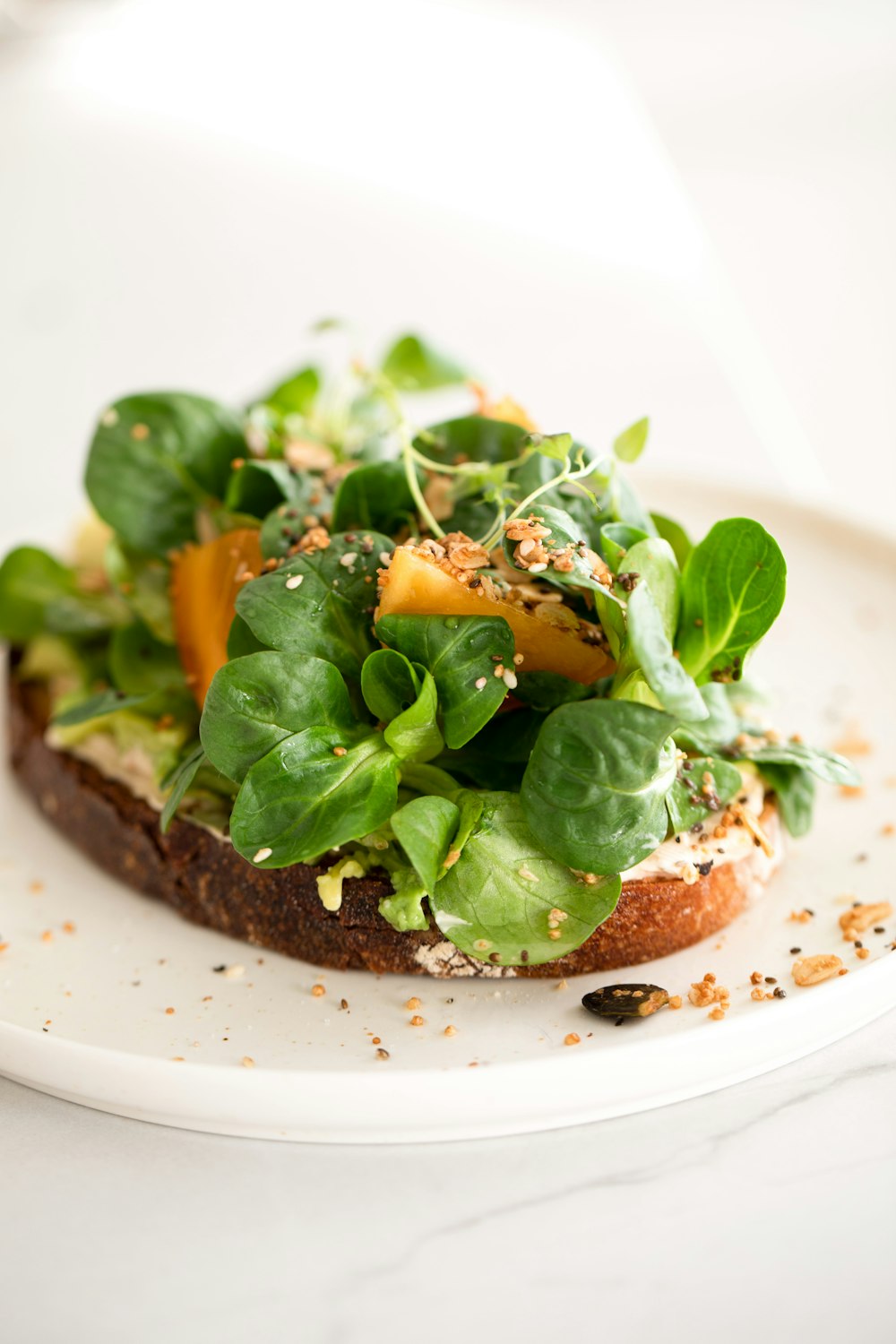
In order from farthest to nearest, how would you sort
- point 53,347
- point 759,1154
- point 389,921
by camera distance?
point 53,347
point 389,921
point 759,1154

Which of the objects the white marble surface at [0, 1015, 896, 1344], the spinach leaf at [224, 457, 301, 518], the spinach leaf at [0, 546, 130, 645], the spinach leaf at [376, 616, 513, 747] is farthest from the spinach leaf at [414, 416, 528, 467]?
the white marble surface at [0, 1015, 896, 1344]

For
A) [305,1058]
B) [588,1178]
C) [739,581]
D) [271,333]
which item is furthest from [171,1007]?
[271,333]

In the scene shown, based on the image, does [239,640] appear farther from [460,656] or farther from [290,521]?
[460,656]

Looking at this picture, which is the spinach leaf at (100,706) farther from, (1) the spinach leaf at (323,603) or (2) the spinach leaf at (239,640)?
(1) the spinach leaf at (323,603)

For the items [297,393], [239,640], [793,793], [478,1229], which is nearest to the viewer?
[478,1229]

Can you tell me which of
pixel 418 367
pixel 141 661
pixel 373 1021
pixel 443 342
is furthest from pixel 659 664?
pixel 443 342

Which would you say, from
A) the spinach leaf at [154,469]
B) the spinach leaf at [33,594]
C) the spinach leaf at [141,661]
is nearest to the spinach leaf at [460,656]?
the spinach leaf at [141,661]

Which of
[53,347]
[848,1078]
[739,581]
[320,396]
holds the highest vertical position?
[53,347]

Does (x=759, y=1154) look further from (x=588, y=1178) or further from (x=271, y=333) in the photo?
(x=271, y=333)
